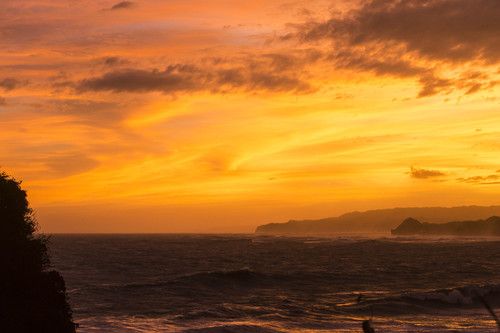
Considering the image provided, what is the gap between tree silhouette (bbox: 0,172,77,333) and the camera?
73.2 ft

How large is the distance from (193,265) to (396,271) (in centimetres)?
3464

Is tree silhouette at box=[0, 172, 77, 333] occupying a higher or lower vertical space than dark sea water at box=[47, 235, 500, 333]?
higher

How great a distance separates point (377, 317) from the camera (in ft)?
128

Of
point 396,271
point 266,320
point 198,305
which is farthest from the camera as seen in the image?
point 396,271

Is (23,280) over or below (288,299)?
over

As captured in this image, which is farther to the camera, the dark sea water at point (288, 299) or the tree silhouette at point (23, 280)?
the dark sea water at point (288, 299)

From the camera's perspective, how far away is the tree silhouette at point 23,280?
73.2 feet

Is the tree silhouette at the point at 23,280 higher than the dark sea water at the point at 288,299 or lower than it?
higher

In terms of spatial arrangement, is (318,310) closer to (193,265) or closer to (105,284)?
(105,284)

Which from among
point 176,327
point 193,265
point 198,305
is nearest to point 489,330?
point 176,327

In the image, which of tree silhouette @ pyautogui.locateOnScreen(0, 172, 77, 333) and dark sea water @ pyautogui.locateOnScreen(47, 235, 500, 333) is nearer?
tree silhouette @ pyautogui.locateOnScreen(0, 172, 77, 333)

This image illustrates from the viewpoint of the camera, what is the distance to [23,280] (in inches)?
941

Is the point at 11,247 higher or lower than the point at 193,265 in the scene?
higher

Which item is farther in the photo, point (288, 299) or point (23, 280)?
point (288, 299)
